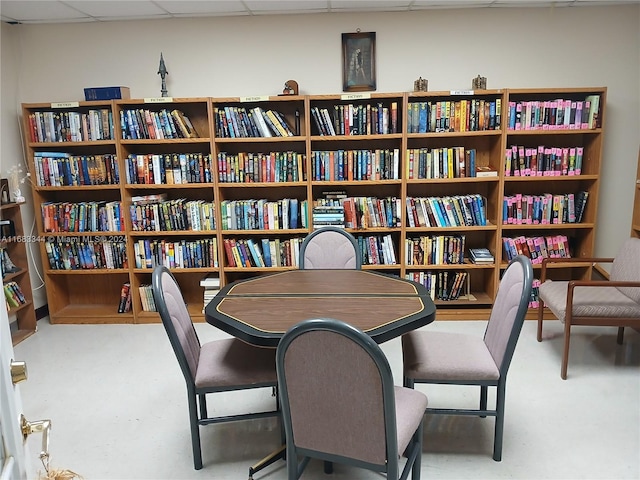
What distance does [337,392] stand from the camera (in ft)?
4.96

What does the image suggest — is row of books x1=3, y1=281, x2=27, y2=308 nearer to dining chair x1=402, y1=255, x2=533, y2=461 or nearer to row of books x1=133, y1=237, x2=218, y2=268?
row of books x1=133, y1=237, x2=218, y2=268

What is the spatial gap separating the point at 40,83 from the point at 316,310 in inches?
137

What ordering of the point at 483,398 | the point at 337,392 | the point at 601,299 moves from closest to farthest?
the point at 337,392 < the point at 483,398 < the point at 601,299

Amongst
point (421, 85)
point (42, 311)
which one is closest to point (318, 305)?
point (421, 85)

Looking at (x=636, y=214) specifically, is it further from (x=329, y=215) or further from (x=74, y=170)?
(x=74, y=170)

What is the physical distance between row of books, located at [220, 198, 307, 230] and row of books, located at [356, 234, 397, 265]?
53 centimetres

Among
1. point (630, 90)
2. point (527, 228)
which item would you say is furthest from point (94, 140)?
point (630, 90)

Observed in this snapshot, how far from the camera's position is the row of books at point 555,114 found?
3527mm

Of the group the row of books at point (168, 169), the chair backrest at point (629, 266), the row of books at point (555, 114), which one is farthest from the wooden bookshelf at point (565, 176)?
the row of books at point (168, 169)

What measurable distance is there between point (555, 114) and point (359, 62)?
160cm

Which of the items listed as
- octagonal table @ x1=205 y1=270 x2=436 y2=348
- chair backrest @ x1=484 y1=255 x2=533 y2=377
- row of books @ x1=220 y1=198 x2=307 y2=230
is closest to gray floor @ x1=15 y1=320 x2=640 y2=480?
chair backrest @ x1=484 y1=255 x2=533 y2=377

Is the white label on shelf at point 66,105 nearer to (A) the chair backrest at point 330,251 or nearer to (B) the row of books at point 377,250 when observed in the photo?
(A) the chair backrest at point 330,251

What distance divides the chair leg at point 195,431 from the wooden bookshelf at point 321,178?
1908mm

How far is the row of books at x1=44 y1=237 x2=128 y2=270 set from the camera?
154 inches
